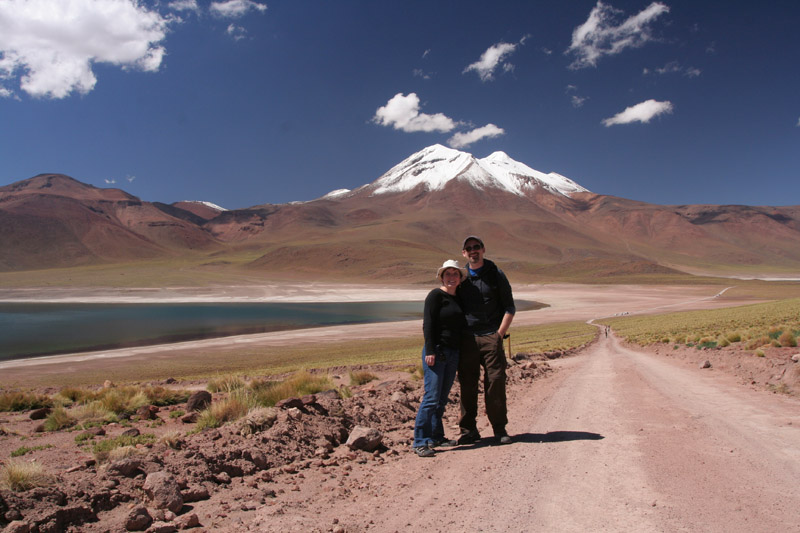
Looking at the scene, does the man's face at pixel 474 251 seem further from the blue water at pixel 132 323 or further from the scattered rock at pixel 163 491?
the blue water at pixel 132 323

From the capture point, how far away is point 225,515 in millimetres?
3475

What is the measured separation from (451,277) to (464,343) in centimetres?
72

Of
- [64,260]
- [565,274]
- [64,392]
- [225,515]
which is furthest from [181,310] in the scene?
[64,260]

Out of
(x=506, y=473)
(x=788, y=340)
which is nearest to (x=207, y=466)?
(x=506, y=473)

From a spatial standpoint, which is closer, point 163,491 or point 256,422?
point 163,491

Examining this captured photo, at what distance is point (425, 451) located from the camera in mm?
4758

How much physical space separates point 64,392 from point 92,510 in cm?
793

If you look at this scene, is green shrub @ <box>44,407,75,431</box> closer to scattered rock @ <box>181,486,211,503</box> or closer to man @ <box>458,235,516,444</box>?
scattered rock @ <box>181,486,211,503</box>

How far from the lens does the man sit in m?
4.95

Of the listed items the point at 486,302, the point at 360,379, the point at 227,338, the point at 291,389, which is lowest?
the point at 227,338

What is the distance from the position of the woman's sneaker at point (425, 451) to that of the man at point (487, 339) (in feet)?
1.51

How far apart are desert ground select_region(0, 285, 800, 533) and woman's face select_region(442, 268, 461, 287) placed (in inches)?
67.7

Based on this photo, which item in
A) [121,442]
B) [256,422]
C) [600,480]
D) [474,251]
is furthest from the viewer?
[121,442]

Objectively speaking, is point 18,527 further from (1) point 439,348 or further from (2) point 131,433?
(1) point 439,348
